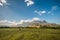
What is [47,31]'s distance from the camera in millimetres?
4121

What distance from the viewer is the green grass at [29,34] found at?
401cm

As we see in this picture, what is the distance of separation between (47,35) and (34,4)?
3.69 feet

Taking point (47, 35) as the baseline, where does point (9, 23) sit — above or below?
above

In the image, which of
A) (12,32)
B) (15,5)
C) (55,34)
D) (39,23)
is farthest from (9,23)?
(55,34)

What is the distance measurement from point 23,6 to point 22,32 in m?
0.88

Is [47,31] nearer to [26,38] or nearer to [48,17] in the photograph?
[48,17]

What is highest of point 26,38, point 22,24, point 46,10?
point 46,10

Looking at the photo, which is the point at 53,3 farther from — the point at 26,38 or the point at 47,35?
the point at 26,38

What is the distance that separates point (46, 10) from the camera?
419cm

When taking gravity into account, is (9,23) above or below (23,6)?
below

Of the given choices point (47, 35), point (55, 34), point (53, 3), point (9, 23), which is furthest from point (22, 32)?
point (53, 3)

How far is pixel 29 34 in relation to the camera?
4.07 metres

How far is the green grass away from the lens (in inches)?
158

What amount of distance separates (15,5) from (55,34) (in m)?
1.65
